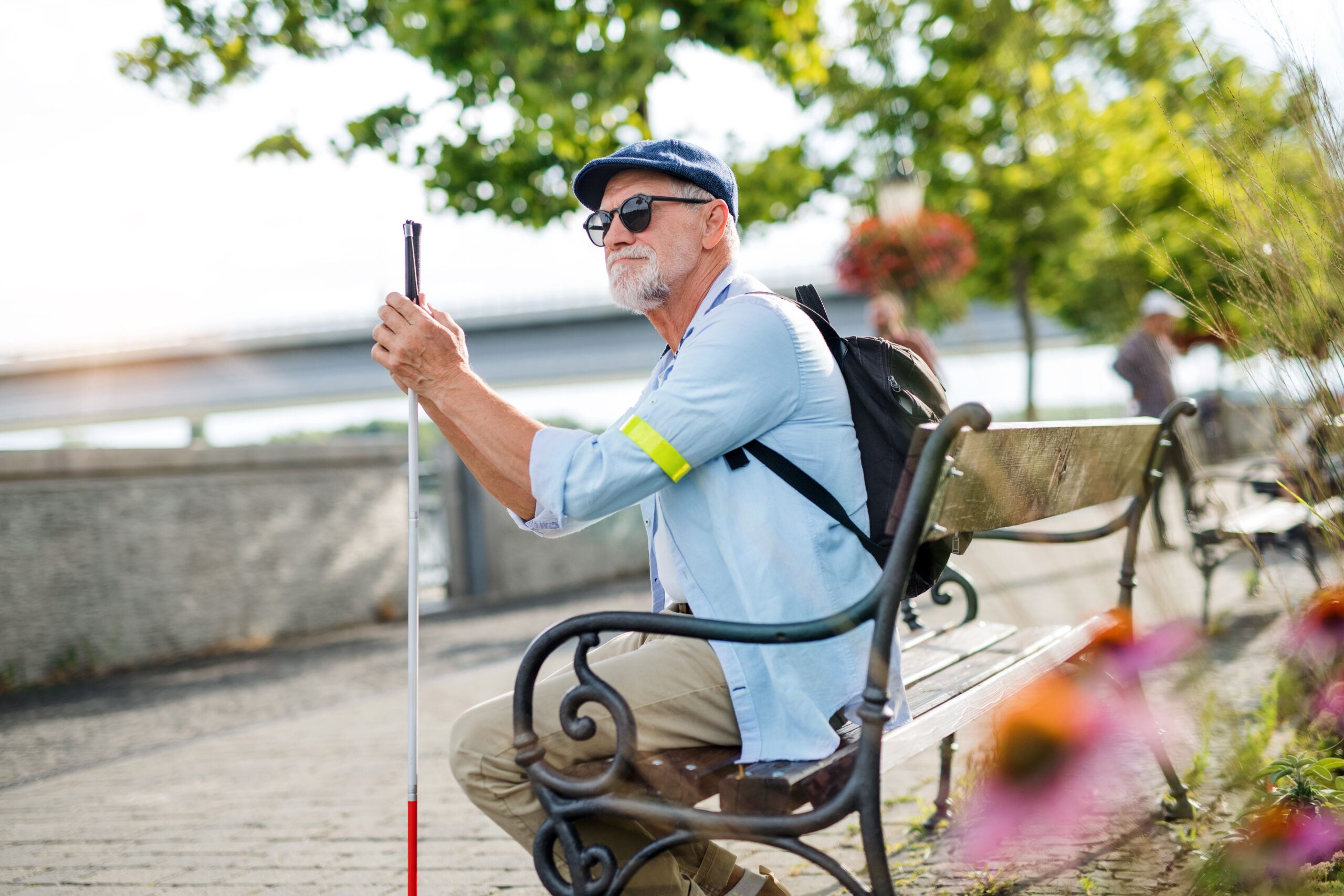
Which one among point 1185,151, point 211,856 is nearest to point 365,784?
point 211,856

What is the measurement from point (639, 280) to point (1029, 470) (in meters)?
0.94

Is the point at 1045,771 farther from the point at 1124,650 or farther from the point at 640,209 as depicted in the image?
the point at 640,209

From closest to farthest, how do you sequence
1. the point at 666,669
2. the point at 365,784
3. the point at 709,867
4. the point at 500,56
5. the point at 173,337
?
1. the point at 666,669
2. the point at 709,867
3. the point at 365,784
4. the point at 500,56
5. the point at 173,337

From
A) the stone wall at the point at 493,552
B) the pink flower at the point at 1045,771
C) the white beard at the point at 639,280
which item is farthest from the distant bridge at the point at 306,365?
the white beard at the point at 639,280

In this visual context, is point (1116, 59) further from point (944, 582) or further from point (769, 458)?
point (944, 582)

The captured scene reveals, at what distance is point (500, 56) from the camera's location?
290 inches

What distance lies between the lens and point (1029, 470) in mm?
2250

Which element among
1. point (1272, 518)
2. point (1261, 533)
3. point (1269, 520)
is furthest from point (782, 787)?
point (1272, 518)

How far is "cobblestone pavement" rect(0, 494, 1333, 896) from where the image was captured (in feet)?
9.41

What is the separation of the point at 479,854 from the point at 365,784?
1178mm

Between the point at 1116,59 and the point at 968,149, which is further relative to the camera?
the point at 968,149

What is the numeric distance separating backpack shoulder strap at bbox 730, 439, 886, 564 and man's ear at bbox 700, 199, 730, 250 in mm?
586

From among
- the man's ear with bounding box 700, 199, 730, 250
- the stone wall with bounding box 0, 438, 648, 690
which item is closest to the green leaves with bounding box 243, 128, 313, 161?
the stone wall with bounding box 0, 438, 648, 690

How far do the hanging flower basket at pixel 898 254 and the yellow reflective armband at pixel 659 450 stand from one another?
9.14m
